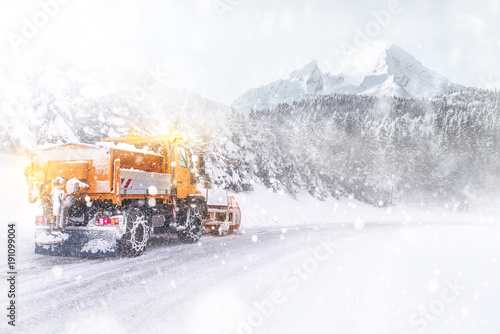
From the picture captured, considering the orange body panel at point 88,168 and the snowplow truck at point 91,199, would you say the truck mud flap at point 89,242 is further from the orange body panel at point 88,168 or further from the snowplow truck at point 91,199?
the orange body panel at point 88,168

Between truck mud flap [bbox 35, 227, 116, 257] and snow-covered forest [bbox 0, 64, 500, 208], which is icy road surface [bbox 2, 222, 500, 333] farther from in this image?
snow-covered forest [bbox 0, 64, 500, 208]

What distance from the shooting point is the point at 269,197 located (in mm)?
30594

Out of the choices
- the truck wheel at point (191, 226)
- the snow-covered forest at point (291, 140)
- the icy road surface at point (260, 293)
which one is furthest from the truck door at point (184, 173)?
the icy road surface at point (260, 293)

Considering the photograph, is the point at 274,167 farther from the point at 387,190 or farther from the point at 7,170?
the point at 7,170

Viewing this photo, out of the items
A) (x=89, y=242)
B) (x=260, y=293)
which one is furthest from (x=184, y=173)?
(x=260, y=293)

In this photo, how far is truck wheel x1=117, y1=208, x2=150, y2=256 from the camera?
327 inches

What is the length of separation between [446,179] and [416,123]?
14490 mm

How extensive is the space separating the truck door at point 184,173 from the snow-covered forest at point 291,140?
849mm

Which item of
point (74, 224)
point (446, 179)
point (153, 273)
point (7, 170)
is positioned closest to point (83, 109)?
point (7, 170)

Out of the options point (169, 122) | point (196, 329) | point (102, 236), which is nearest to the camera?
point (196, 329)

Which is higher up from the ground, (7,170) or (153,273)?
(7,170)

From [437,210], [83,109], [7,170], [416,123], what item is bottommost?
[437,210]

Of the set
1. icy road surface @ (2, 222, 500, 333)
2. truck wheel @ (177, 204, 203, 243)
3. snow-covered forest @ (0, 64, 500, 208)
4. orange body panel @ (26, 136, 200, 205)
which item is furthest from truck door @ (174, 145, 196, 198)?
icy road surface @ (2, 222, 500, 333)

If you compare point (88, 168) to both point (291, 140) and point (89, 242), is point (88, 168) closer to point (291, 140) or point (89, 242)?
point (89, 242)
